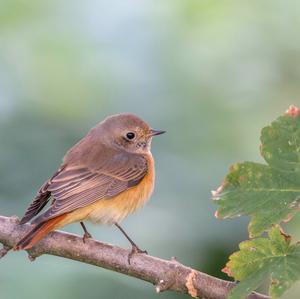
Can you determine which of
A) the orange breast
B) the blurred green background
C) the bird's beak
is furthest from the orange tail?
the bird's beak

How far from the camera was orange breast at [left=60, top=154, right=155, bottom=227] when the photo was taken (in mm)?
3238

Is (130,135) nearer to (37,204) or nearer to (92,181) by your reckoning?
(92,181)

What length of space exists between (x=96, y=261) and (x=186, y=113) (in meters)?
1.69

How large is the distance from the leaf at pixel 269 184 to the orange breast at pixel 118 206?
4.47ft

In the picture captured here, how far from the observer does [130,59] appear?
430 cm

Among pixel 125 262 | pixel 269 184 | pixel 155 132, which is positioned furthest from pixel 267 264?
pixel 155 132

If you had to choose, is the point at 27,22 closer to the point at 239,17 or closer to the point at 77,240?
the point at 239,17

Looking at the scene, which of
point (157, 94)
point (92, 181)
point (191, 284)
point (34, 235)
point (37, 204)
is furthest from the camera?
point (157, 94)

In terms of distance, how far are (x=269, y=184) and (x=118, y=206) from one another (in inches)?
66.6

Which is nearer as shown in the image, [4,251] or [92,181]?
[4,251]

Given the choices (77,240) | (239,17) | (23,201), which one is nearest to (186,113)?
(239,17)

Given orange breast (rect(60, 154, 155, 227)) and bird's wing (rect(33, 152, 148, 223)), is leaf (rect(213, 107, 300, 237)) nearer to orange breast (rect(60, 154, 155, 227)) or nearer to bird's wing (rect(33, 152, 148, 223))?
bird's wing (rect(33, 152, 148, 223))

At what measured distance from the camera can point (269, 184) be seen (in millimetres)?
1778

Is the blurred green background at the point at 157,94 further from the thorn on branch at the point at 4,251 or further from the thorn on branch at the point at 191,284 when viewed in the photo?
the thorn on branch at the point at 191,284
